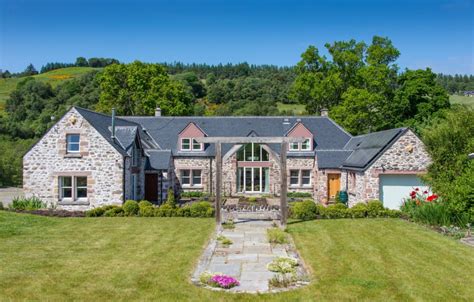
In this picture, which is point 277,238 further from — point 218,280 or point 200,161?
point 200,161

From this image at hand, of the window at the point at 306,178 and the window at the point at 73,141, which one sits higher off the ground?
the window at the point at 73,141

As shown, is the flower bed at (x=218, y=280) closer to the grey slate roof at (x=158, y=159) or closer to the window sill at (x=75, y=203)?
the window sill at (x=75, y=203)

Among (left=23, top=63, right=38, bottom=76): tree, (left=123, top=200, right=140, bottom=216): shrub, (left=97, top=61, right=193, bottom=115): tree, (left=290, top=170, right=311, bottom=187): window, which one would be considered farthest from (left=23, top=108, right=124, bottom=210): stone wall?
(left=23, top=63, right=38, bottom=76): tree

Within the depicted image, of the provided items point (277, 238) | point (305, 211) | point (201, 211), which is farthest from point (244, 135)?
point (277, 238)

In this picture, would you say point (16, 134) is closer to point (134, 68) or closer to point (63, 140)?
point (134, 68)

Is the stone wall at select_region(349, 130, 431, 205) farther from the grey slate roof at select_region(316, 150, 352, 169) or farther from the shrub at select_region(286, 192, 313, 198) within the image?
the shrub at select_region(286, 192, 313, 198)

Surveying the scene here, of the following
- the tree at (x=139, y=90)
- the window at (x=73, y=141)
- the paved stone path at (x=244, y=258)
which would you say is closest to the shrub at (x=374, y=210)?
the paved stone path at (x=244, y=258)
